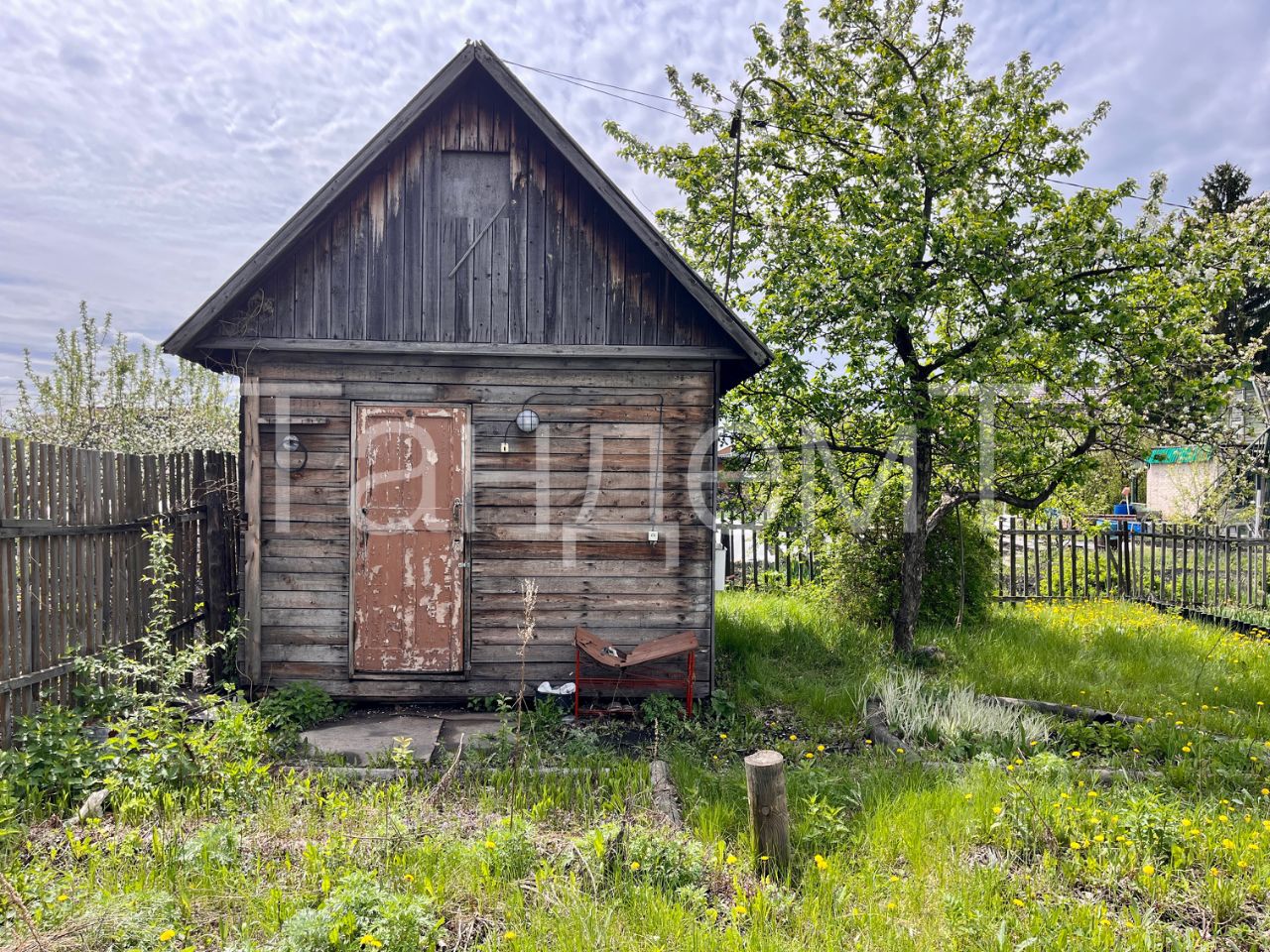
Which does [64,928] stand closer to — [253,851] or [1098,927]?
[253,851]

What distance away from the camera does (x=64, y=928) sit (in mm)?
2908

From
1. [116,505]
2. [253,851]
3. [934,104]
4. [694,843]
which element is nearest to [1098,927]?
[694,843]

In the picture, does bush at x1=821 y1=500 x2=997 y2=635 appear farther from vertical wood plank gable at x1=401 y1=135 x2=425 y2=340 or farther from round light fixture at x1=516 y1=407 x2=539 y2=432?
vertical wood plank gable at x1=401 y1=135 x2=425 y2=340

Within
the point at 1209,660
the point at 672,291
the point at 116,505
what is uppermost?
the point at 672,291

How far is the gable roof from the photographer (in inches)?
239

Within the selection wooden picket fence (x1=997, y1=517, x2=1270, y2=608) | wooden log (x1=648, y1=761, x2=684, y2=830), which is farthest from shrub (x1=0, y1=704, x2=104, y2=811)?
wooden picket fence (x1=997, y1=517, x2=1270, y2=608)

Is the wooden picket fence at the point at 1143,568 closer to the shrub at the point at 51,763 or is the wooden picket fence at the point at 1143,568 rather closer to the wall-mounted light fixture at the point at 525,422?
the wall-mounted light fixture at the point at 525,422

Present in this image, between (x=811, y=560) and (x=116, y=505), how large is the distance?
31.3 ft

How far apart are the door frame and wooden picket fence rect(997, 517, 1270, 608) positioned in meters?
8.18

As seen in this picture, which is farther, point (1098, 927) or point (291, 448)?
point (291, 448)

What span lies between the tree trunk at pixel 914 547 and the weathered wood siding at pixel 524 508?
3.02m

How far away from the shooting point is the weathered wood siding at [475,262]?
6.50 m

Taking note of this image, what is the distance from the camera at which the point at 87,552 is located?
211 inches

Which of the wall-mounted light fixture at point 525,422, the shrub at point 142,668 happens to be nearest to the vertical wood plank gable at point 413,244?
the wall-mounted light fixture at point 525,422
